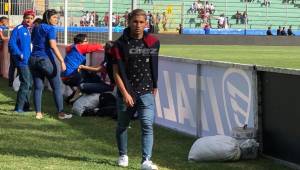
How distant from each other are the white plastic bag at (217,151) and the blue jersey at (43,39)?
369 centimetres

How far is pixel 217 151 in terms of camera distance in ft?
22.8

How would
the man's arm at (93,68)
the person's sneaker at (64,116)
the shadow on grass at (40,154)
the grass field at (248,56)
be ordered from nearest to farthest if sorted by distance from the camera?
the shadow on grass at (40,154) < the person's sneaker at (64,116) < the man's arm at (93,68) < the grass field at (248,56)

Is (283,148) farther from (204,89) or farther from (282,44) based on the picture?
(282,44)

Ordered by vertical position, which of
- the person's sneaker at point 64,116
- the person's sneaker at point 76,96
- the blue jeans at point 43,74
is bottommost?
the person's sneaker at point 64,116

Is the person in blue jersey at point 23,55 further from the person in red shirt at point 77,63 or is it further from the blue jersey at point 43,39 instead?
the blue jersey at point 43,39

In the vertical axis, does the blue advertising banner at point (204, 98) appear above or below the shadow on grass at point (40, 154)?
above

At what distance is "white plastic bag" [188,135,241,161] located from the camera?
6973 mm

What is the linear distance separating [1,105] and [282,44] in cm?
3018

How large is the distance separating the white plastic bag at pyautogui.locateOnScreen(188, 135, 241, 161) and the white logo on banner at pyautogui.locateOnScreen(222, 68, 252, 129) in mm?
587

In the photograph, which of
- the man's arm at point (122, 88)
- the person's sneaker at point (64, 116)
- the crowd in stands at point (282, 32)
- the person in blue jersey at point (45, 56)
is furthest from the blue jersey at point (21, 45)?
the crowd in stands at point (282, 32)

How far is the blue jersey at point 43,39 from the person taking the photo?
9.85 m

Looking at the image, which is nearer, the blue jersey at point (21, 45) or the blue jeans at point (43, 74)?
the blue jeans at point (43, 74)

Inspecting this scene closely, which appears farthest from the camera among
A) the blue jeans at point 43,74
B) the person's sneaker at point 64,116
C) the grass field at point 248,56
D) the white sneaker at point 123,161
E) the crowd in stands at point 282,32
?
the crowd in stands at point 282,32

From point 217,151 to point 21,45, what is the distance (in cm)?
559
